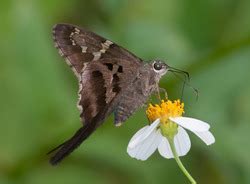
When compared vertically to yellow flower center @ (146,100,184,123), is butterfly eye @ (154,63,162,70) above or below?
above

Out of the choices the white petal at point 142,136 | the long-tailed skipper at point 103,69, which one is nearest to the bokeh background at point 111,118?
the long-tailed skipper at point 103,69

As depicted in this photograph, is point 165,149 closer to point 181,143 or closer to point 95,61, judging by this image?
point 181,143

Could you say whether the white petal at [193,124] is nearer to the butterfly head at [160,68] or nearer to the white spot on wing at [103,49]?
the butterfly head at [160,68]

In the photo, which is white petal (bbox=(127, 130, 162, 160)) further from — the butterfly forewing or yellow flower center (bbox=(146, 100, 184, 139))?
the butterfly forewing

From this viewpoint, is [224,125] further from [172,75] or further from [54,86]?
[54,86]

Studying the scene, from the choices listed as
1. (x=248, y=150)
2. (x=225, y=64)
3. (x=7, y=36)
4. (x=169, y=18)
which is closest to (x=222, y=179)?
(x=248, y=150)

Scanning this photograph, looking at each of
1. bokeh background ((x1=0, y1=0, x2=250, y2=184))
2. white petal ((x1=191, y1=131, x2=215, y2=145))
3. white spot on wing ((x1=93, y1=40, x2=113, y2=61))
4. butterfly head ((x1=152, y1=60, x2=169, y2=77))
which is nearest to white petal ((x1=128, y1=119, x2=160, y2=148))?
white petal ((x1=191, y1=131, x2=215, y2=145))

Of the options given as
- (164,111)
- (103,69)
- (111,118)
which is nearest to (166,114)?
(164,111)
